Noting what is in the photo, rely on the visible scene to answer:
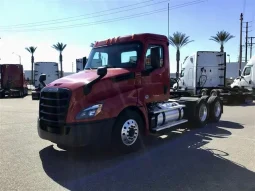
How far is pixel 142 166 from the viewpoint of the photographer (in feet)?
17.4

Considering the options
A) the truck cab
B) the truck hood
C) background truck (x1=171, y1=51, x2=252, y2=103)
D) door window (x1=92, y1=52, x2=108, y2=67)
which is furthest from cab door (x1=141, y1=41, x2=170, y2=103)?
the truck cab

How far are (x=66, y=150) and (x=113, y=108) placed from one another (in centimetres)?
183

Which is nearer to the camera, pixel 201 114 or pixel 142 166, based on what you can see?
pixel 142 166

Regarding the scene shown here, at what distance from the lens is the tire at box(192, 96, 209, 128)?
30.4ft

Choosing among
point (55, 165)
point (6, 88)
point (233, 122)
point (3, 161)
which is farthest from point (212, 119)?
point (6, 88)

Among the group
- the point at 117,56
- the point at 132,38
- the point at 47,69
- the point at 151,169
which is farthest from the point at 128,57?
the point at 47,69

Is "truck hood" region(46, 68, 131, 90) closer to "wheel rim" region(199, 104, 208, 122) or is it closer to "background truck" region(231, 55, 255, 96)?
"wheel rim" region(199, 104, 208, 122)

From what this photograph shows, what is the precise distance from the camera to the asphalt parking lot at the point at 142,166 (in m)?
4.41

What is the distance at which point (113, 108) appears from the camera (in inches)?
222

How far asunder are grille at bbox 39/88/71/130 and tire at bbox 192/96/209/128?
5312mm

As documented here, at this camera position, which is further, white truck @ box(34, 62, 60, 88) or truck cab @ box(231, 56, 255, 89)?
white truck @ box(34, 62, 60, 88)

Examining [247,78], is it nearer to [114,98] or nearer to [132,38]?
[132,38]

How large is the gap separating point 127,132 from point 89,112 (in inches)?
44.5

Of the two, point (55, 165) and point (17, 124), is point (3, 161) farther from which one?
point (17, 124)
